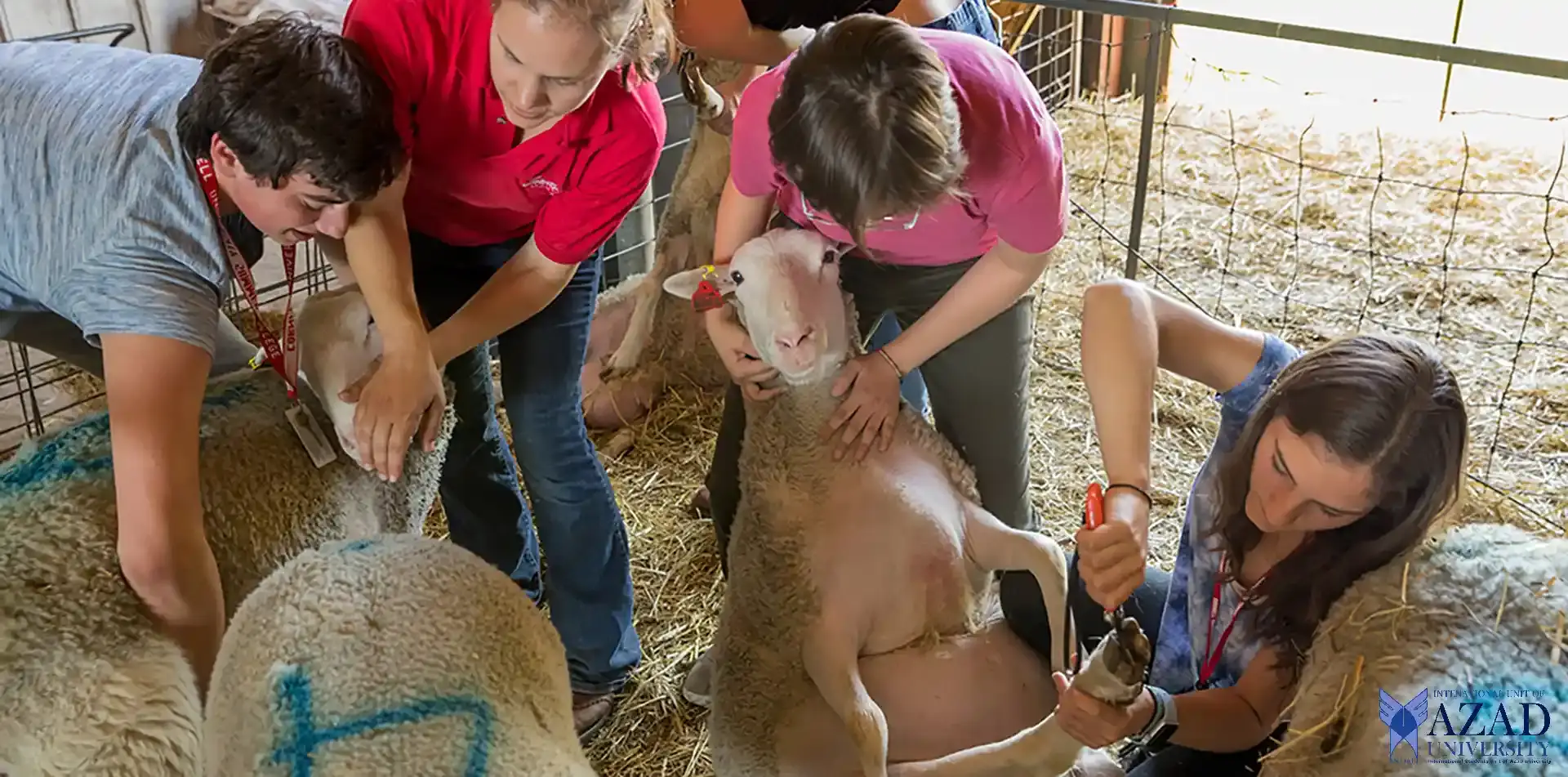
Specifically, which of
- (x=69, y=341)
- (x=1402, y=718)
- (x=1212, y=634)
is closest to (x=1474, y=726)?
(x=1402, y=718)

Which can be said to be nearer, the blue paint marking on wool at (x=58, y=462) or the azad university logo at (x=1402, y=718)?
the azad university logo at (x=1402, y=718)

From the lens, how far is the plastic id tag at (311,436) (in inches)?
75.8

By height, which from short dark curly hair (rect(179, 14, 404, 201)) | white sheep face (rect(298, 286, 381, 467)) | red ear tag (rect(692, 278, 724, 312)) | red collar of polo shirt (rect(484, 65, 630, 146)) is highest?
short dark curly hair (rect(179, 14, 404, 201))

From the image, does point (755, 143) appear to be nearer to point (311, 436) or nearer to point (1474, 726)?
point (311, 436)

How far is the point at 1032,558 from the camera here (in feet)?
6.34

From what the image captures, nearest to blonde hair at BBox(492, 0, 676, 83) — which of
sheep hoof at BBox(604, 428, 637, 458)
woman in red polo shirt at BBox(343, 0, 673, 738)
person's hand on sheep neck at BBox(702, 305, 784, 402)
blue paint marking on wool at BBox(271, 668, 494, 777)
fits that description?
woman in red polo shirt at BBox(343, 0, 673, 738)

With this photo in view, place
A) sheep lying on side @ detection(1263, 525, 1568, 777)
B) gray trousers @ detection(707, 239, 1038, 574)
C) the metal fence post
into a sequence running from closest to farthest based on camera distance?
sheep lying on side @ detection(1263, 525, 1568, 777) < gray trousers @ detection(707, 239, 1038, 574) < the metal fence post

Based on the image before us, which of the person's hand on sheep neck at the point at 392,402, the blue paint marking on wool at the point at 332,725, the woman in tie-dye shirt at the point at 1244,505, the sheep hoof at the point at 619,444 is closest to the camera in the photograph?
the blue paint marking on wool at the point at 332,725

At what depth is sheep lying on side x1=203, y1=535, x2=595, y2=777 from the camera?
1222 mm

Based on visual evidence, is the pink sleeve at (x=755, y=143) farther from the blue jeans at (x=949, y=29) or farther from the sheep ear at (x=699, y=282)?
the blue jeans at (x=949, y=29)

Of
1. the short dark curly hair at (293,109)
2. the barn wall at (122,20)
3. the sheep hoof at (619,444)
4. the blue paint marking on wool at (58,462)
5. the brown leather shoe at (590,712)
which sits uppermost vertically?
the short dark curly hair at (293,109)

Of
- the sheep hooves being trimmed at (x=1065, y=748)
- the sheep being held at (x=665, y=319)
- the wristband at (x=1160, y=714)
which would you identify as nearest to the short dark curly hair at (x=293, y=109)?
the sheep hooves being trimmed at (x=1065, y=748)

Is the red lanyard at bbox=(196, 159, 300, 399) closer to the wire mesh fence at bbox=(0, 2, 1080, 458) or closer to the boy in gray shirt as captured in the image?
the boy in gray shirt

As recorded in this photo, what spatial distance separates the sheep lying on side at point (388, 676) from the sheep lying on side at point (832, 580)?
19.7 inches
